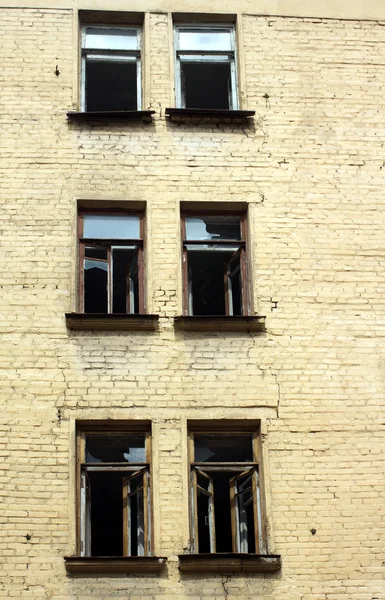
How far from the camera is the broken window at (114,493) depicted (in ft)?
39.9

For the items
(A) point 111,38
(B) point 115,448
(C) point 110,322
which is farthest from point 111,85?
(B) point 115,448

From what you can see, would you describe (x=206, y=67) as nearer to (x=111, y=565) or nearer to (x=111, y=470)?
(x=111, y=470)

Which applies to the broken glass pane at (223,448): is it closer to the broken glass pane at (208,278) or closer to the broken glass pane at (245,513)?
the broken glass pane at (245,513)

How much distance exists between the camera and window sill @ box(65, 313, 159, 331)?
1302 cm

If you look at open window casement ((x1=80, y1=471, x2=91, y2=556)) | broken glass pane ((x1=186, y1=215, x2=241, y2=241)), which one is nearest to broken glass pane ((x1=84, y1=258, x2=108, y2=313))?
broken glass pane ((x1=186, y1=215, x2=241, y2=241))

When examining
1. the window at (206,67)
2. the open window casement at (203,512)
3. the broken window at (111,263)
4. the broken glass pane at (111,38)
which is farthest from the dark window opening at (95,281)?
the broken glass pane at (111,38)

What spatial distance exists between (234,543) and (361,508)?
5.00 ft

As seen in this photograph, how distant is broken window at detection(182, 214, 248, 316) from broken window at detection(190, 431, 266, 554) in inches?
67.8

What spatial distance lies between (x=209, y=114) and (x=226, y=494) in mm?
5229

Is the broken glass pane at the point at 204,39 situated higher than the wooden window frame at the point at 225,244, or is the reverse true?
the broken glass pane at the point at 204,39

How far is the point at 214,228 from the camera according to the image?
553 inches

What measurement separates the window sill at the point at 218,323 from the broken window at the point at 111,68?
3491 millimetres

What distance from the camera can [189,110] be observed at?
14.4 m

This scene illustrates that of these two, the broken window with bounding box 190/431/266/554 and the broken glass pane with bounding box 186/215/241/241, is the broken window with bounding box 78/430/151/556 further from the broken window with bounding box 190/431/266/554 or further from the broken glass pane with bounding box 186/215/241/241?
the broken glass pane with bounding box 186/215/241/241
